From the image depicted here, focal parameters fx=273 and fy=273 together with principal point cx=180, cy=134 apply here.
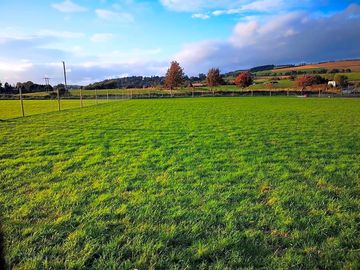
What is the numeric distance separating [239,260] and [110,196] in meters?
2.49

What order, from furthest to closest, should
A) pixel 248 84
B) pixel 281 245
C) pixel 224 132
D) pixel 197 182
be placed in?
pixel 248 84, pixel 224 132, pixel 197 182, pixel 281 245

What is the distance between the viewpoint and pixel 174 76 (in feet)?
261

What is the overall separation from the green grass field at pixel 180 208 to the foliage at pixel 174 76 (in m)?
73.1

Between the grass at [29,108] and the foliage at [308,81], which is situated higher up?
the foliage at [308,81]

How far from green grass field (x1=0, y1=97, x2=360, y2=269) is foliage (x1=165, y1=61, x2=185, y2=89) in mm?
73113

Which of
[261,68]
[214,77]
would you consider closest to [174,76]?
[214,77]

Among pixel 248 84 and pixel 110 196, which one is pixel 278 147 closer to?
pixel 110 196

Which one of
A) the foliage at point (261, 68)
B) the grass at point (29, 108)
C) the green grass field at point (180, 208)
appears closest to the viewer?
the green grass field at point (180, 208)

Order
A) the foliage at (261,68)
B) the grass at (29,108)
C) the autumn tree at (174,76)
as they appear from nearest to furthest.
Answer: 1. the grass at (29,108)
2. the autumn tree at (174,76)
3. the foliage at (261,68)

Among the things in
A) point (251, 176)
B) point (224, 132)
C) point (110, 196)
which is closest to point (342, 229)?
point (251, 176)

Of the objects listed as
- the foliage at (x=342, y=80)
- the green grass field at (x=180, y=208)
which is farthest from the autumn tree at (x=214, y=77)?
the green grass field at (x=180, y=208)

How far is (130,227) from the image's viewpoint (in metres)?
3.64

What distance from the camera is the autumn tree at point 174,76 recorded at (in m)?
79.6

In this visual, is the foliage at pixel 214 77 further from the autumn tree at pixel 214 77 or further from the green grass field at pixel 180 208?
the green grass field at pixel 180 208
